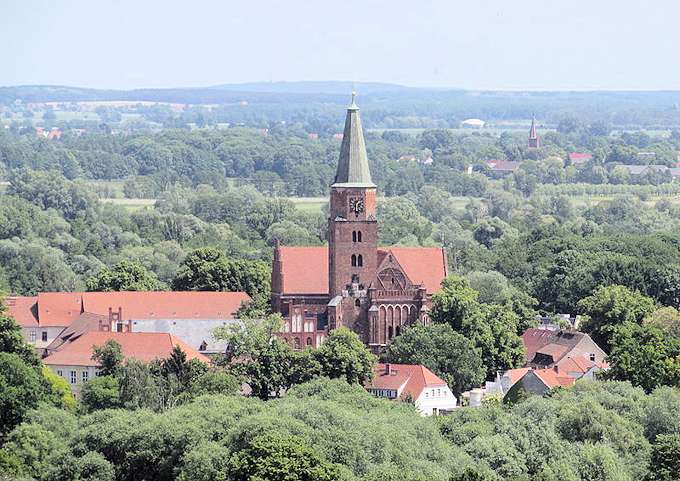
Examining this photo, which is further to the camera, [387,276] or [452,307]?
[387,276]

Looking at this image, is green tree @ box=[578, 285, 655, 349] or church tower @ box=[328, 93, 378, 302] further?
green tree @ box=[578, 285, 655, 349]

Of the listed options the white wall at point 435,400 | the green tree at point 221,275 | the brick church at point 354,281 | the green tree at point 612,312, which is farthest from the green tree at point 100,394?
the green tree at point 612,312

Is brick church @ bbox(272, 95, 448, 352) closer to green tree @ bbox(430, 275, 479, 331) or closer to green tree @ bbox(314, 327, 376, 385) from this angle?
green tree @ bbox(430, 275, 479, 331)

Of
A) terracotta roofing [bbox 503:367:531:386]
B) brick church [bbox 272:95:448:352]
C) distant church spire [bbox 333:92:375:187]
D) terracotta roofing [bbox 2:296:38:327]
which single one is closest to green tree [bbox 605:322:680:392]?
terracotta roofing [bbox 503:367:531:386]

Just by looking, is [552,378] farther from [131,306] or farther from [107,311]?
[107,311]

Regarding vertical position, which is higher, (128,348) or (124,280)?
(128,348)

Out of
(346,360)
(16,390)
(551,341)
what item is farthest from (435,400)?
(16,390)

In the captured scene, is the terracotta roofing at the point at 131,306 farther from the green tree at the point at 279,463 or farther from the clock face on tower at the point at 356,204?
the green tree at the point at 279,463
